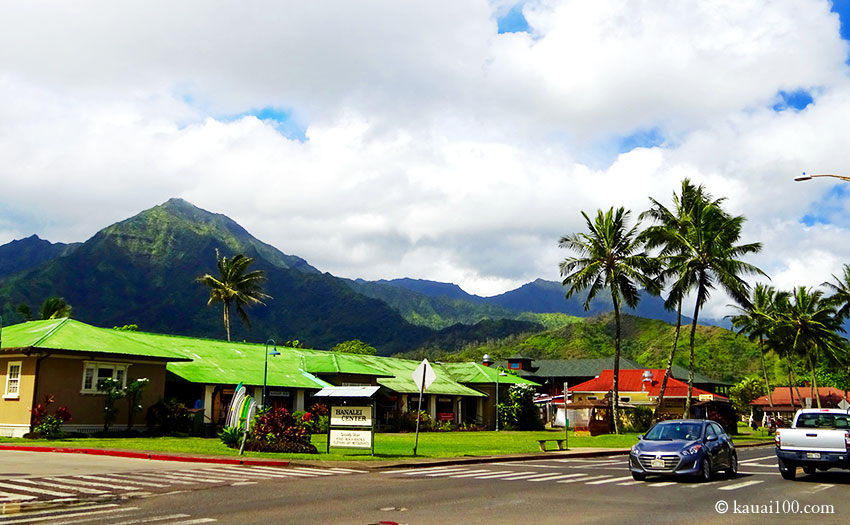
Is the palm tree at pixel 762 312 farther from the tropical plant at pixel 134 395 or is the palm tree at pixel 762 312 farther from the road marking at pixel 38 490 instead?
the road marking at pixel 38 490

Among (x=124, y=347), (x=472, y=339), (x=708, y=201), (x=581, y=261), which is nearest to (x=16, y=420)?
(x=124, y=347)

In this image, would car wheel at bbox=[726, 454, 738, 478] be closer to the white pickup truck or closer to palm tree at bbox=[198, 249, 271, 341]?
the white pickup truck

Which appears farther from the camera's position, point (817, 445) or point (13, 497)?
point (817, 445)

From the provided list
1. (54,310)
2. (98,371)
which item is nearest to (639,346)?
(54,310)

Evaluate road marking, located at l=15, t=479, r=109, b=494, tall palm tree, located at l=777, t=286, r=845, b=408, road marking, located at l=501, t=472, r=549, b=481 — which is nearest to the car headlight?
road marking, located at l=501, t=472, r=549, b=481

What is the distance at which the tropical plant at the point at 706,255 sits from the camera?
46.0 m

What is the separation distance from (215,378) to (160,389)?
11.9ft

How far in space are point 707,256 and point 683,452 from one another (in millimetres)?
32015

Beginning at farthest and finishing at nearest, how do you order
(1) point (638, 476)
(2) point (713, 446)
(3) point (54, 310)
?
1. (3) point (54, 310)
2. (2) point (713, 446)
3. (1) point (638, 476)

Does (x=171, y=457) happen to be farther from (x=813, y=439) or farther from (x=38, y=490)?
(x=813, y=439)

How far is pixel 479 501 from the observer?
12.7m

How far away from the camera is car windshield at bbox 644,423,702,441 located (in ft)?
58.3

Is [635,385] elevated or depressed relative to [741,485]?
elevated

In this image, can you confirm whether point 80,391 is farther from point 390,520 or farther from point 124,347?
point 390,520
